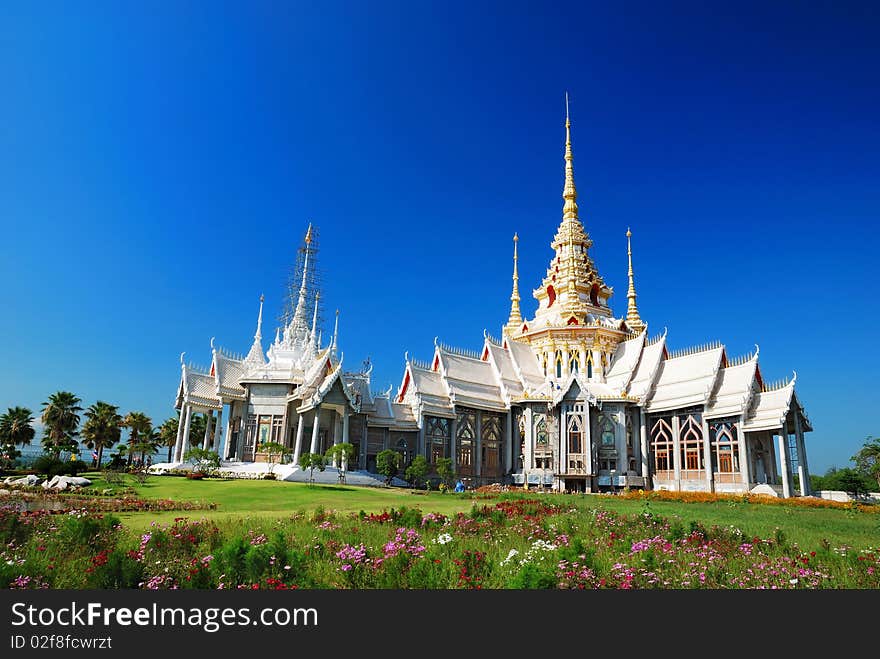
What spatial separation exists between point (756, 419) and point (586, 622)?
111 feet

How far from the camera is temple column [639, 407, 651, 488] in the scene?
3988cm

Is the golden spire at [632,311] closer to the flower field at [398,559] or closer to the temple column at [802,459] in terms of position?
the temple column at [802,459]

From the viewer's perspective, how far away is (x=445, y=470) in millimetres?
36781

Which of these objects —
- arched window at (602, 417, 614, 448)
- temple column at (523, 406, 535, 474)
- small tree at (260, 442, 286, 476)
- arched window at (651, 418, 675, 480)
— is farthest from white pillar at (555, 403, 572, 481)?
small tree at (260, 442, 286, 476)

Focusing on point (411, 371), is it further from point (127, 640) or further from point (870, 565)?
point (127, 640)

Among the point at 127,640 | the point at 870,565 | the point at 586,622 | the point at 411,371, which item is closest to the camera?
the point at 127,640

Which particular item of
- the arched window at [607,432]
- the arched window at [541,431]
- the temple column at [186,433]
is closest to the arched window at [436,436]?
→ the arched window at [541,431]

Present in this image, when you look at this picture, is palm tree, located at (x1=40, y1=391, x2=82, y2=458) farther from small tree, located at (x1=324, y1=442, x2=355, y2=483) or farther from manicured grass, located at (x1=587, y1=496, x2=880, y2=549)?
manicured grass, located at (x1=587, y1=496, x2=880, y2=549)

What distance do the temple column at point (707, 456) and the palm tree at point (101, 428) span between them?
48784mm

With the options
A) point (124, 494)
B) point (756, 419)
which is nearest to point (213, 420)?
point (124, 494)

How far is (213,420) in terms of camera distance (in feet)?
155

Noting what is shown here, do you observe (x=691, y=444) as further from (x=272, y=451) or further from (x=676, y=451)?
(x=272, y=451)

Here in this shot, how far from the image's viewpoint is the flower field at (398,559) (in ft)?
26.1

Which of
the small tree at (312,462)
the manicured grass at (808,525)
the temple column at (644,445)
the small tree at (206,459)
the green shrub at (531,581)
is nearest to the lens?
the green shrub at (531,581)
